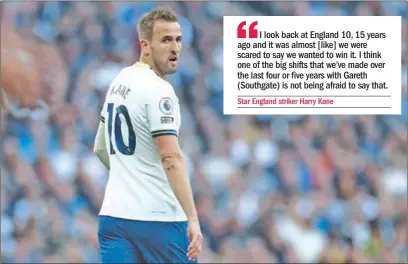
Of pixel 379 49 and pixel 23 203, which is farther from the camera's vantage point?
pixel 23 203

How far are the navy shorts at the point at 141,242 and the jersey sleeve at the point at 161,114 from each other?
0.41 meters

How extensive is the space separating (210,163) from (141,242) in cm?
317

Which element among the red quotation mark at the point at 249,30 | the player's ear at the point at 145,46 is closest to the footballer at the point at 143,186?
the player's ear at the point at 145,46

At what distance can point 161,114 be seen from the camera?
388 centimetres

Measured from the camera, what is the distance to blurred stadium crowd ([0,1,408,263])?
7.09 m

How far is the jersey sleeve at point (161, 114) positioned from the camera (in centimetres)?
388

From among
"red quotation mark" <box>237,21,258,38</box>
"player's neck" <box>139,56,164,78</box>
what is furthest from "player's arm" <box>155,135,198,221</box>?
"red quotation mark" <box>237,21,258,38</box>

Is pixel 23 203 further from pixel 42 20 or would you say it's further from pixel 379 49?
pixel 379 49

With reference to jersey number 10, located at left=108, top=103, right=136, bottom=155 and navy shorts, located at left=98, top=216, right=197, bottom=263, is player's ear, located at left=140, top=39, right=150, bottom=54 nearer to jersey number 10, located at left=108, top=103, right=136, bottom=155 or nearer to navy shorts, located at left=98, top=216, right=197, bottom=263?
jersey number 10, located at left=108, top=103, right=136, bottom=155

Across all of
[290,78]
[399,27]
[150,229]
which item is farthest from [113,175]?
[399,27]

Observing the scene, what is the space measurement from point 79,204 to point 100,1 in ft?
5.31

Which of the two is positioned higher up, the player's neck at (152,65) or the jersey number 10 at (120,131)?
the player's neck at (152,65)

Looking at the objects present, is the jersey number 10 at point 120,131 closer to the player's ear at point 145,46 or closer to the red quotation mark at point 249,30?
the player's ear at point 145,46

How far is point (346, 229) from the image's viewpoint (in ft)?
23.6
